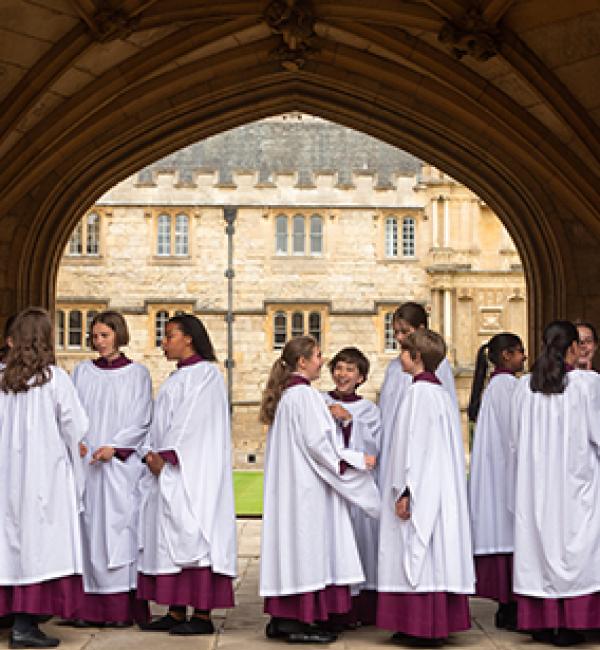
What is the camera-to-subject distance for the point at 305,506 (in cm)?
696

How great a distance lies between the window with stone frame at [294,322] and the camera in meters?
37.3

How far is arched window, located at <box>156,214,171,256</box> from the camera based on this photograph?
3747cm

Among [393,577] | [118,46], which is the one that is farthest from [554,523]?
[118,46]

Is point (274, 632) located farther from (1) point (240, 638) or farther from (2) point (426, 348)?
(2) point (426, 348)

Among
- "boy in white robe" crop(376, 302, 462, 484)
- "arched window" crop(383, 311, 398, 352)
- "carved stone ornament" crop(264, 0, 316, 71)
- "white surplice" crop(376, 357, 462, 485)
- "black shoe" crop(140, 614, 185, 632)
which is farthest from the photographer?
"arched window" crop(383, 311, 398, 352)

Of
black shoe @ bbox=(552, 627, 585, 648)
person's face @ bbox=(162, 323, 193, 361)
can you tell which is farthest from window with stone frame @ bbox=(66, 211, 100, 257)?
black shoe @ bbox=(552, 627, 585, 648)

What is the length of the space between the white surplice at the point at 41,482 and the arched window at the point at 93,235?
102ft

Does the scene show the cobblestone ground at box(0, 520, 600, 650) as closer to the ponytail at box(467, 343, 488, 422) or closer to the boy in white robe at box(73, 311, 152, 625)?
the boy in white robe at box(73, 311, 152, 625)

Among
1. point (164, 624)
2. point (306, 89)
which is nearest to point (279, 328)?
point (306, 89)

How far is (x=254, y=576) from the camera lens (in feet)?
32.0

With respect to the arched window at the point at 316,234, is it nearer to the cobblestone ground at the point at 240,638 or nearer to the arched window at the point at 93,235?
the arched window at the point at 93,235

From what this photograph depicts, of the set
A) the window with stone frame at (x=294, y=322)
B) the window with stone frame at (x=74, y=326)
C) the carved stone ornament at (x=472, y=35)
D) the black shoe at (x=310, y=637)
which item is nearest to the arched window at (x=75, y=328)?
the window with stone frame at (x=74, y=326)

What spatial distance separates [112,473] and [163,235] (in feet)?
99.7

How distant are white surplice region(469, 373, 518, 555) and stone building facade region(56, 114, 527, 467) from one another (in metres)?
28.9
